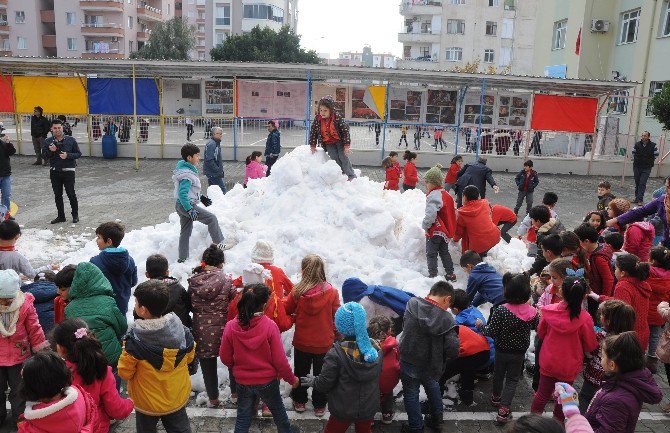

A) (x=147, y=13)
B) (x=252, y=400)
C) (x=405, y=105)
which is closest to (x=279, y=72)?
(x=405, y=105)

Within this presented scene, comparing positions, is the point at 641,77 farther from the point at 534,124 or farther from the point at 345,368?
the point at 345,368

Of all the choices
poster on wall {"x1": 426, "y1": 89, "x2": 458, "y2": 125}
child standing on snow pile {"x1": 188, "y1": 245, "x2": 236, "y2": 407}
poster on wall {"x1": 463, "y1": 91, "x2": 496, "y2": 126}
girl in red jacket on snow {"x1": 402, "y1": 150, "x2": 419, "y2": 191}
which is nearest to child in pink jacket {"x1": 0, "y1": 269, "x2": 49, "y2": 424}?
child standing on snow pile {"x1": 188, "y1": 245, "x2": 236, "y2": 407}

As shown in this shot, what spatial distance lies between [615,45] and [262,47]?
28071 millimetres

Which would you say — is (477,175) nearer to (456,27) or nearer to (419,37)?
(419,37)

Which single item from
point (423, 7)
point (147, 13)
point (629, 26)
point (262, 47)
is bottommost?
Result: point (629, 26)

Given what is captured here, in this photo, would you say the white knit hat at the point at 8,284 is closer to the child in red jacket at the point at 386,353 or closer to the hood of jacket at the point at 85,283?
the hood of jacket at the point at 85,283

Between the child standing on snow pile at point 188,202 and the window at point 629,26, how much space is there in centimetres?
2601

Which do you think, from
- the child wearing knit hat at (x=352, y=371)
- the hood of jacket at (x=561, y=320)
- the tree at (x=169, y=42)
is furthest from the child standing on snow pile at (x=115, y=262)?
the tree at (x=169, y=42)

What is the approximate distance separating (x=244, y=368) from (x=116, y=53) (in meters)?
60.5

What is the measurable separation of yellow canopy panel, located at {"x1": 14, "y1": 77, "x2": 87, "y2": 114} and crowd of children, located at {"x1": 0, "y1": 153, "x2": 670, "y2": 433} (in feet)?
49.5

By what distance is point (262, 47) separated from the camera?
44750 millimetres

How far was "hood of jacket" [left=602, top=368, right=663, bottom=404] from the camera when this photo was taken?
11.0 feet

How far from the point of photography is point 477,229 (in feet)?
22.9

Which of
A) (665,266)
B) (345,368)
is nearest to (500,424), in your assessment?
(345,368)
